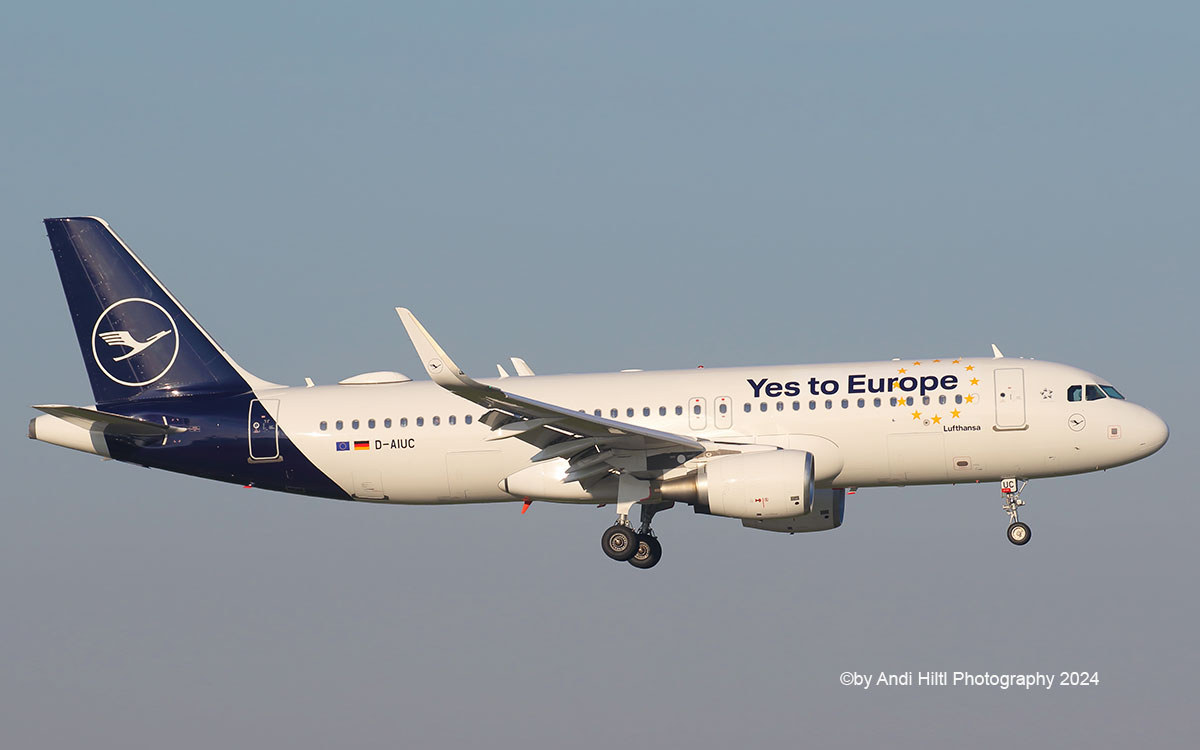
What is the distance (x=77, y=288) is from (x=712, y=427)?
19646 millimetres

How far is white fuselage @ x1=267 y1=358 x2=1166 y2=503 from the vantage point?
136 ft

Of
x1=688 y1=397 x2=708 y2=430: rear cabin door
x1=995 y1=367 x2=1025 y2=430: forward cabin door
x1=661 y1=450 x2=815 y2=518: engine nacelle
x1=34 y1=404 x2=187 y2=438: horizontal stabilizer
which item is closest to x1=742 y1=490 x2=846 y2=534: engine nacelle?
x1=688 y1=397 x2=708 y2=430: rear cabin door

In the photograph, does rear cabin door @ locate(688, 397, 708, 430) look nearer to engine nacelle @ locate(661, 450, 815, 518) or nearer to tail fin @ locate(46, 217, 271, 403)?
engine nacelle @ locate(661, 450, 815, 518)

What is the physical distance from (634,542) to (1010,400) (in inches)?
417

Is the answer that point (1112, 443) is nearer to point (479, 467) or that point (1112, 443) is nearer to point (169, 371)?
point (479, 467)

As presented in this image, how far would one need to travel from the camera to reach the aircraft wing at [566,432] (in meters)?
36.5

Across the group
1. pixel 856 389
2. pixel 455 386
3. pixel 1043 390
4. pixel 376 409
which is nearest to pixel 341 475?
pixel 376 409

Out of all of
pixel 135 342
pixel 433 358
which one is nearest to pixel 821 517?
pixel 433 358

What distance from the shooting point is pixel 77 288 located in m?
A: 47.7

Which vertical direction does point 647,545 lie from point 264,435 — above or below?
below

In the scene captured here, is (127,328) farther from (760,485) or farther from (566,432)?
(760,485)

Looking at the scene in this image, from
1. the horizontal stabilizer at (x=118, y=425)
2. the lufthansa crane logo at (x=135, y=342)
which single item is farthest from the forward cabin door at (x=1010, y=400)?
the lufthansa crane logo at (x=135, y=342)

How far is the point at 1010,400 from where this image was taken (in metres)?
41.4

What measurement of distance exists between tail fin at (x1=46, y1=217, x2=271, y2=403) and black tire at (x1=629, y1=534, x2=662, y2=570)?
482 inches
